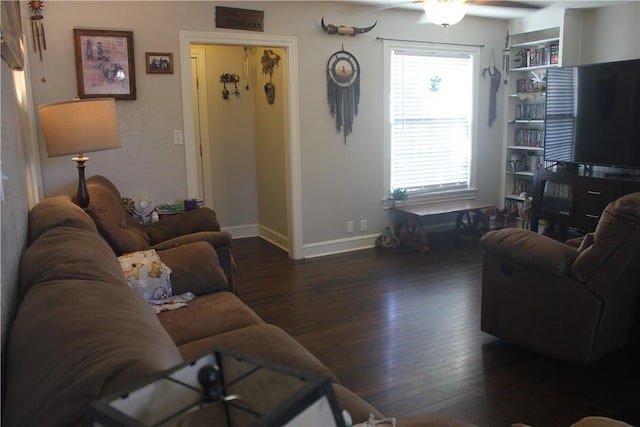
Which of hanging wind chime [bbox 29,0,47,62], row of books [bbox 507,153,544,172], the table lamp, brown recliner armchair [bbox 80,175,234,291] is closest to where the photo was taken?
brown recliner armchair [bbox 80,175,234,291]

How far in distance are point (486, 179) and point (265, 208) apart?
2.69 metres

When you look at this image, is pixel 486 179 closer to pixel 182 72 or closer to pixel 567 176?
pixel 567 176

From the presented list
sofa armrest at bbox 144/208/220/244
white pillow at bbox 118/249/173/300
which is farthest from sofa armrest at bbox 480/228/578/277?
sofa armrest at bbox 144/208/220/244

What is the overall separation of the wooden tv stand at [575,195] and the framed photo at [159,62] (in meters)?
3.84

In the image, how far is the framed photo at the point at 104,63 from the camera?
4.01 m

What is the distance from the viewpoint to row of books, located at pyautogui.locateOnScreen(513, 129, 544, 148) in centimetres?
589

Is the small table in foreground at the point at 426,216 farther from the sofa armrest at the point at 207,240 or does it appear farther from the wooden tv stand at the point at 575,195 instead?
the sofa armrest at the point at 207,240

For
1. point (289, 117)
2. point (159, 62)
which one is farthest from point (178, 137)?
point (289, 117)

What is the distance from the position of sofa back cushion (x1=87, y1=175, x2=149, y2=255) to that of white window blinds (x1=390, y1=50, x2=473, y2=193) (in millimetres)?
2984

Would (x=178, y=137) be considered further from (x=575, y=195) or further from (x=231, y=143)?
(x=575, y=195)

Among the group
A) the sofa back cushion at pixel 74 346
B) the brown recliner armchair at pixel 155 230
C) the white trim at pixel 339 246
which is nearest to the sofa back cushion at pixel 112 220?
the brown recliner armchair at pixel 155 230

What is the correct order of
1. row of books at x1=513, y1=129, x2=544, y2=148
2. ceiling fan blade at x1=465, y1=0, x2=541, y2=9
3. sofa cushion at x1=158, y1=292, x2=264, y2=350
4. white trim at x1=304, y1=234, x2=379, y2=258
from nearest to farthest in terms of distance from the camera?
1. sofa cushion at x1=158, y1=292, x2=264, y2=350
2. ceiling fan blade at x1=465, y1=0, x2=541, y2=9
3. white trim at x1=304, y1=234, x2=379, y2=258
4. row of books at x1=513, y1=129, x2=544, y2=148

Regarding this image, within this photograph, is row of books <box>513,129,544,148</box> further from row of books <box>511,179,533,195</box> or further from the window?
the window

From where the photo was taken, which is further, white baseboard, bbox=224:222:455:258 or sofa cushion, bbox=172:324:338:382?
white baseboard, bbox=224:222:455:258
